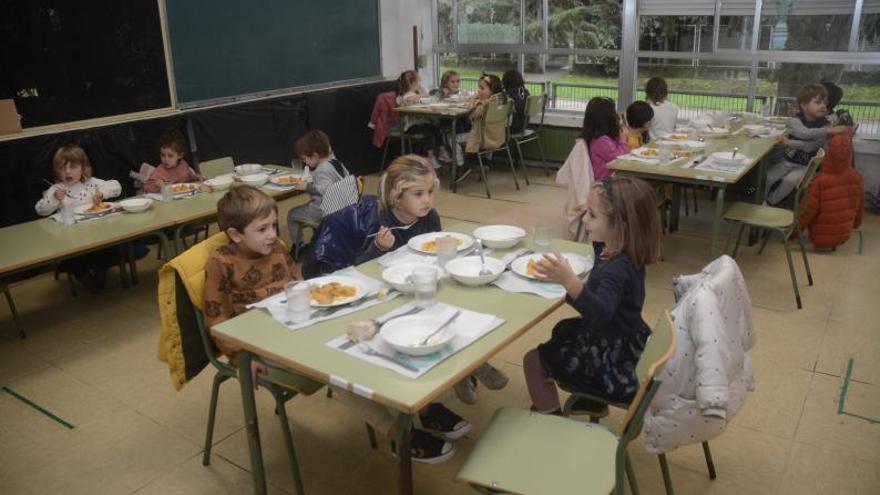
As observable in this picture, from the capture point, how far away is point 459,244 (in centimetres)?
278

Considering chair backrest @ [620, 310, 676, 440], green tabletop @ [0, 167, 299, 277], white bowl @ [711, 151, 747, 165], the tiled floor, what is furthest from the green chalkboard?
chair backrest @ [620, 310, 676, 440]

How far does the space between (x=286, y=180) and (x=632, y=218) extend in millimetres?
2703

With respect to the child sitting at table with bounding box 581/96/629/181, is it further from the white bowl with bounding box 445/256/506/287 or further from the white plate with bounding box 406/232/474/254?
the white bowl with bounding box 445/256/506/287

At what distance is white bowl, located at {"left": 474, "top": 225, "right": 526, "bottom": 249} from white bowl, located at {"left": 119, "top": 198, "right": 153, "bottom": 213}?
2.06 m

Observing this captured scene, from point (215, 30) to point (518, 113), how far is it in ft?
9.77

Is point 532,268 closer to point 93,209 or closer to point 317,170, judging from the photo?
point 317,170

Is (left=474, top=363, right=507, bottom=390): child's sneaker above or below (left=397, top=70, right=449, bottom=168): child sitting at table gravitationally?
below

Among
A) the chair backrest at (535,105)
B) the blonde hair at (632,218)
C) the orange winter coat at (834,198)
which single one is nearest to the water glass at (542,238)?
the blonde hair at (632,218)

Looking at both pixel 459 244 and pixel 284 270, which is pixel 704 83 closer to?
pixel 459 244

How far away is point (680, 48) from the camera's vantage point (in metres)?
6.76

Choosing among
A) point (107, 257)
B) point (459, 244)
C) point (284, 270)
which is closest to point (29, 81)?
point (107, 257)

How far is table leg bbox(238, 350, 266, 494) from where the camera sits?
216cm

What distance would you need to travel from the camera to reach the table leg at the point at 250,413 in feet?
7.09

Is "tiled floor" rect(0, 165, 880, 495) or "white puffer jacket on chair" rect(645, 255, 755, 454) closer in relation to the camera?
"white puffer jacket on chair" rect(645, 255, 755, 454)
